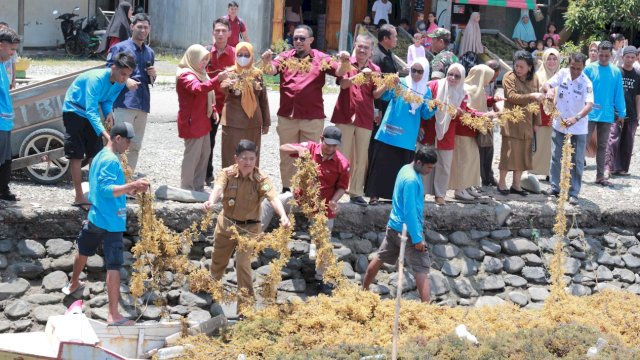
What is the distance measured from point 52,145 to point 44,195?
780 mm

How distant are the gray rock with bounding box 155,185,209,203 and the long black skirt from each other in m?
1.84

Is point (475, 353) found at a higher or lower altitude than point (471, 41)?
lower

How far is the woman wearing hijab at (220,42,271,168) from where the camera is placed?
10289 millimetres

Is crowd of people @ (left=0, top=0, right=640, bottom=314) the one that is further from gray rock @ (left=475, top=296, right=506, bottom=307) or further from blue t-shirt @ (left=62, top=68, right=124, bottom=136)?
gray rock @ (left=475, top=296, right=506, bottom=307)

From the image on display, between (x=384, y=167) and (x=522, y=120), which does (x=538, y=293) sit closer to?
(x=522, y=120)

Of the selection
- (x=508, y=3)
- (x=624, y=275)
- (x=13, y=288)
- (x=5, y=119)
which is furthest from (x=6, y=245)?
(x=508, y=3)

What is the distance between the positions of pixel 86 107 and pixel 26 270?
1646 millimetres

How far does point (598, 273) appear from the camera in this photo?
11.9 meters

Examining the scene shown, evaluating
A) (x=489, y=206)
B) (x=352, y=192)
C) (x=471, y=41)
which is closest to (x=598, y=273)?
(x=489, y=206)

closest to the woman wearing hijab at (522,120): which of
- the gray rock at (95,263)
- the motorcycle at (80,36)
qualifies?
the gray rock at (95,263)

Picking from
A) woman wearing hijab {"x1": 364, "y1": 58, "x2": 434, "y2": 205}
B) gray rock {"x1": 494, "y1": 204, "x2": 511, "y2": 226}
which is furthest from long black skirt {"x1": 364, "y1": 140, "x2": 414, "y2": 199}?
gray rock {"x1": 494, "y1": 204, "x2": 511, "y2": 226}

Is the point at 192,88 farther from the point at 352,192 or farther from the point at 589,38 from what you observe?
the point at 589,38

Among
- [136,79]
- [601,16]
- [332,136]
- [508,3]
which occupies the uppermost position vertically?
[508,3]

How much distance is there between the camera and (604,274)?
11.9 meters
